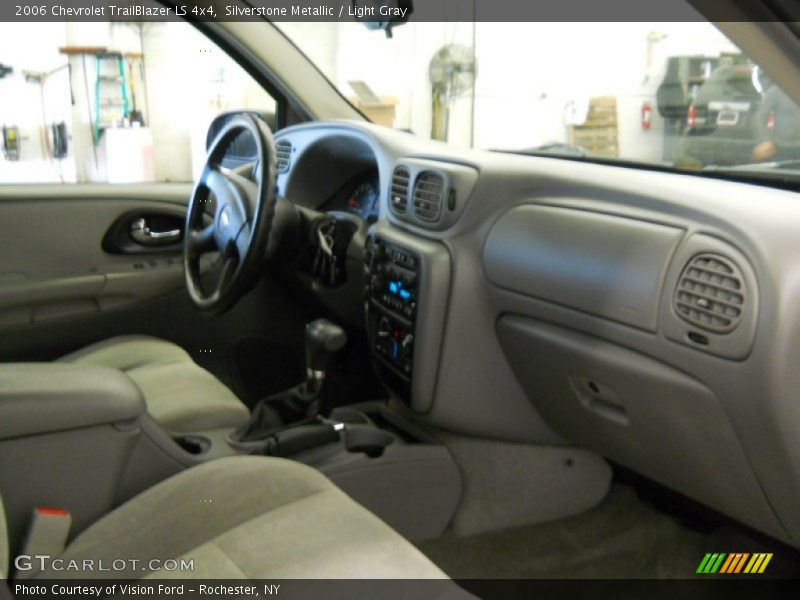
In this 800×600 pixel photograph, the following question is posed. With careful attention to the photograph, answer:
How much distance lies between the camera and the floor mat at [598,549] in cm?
165

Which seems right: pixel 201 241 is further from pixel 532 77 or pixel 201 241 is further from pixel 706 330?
pixel 532 77

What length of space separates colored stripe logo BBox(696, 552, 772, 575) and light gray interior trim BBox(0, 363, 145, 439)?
3.95 feet

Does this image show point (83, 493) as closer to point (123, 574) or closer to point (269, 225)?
point (123, 574)

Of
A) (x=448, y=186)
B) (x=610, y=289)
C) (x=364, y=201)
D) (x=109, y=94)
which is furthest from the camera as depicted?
(x=109, y=94)

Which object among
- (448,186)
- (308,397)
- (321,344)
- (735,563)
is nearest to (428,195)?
(448,186)

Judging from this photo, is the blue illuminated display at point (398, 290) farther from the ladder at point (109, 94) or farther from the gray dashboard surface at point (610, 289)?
the ladder at point (109, 94)

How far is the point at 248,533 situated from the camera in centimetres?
100

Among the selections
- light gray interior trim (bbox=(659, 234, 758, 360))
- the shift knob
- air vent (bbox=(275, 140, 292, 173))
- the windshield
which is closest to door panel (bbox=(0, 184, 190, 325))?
air vent (bbox=(275, 140, 292, 173))

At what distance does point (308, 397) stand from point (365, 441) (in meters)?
0.15

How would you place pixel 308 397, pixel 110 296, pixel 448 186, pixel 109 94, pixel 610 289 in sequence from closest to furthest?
1. pixel 610 289
2. pixel 448 186
3. pixel 308 397
4. pixel 110 296
5. pixel 109 94

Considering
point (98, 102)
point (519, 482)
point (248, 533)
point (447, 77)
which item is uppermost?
point (447, 77)

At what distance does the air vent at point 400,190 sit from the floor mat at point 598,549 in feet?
2.32

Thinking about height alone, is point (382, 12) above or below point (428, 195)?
above

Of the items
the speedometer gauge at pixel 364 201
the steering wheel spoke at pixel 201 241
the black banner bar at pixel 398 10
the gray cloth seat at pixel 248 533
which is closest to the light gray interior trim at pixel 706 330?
the black banner bar at pixel 398 10
